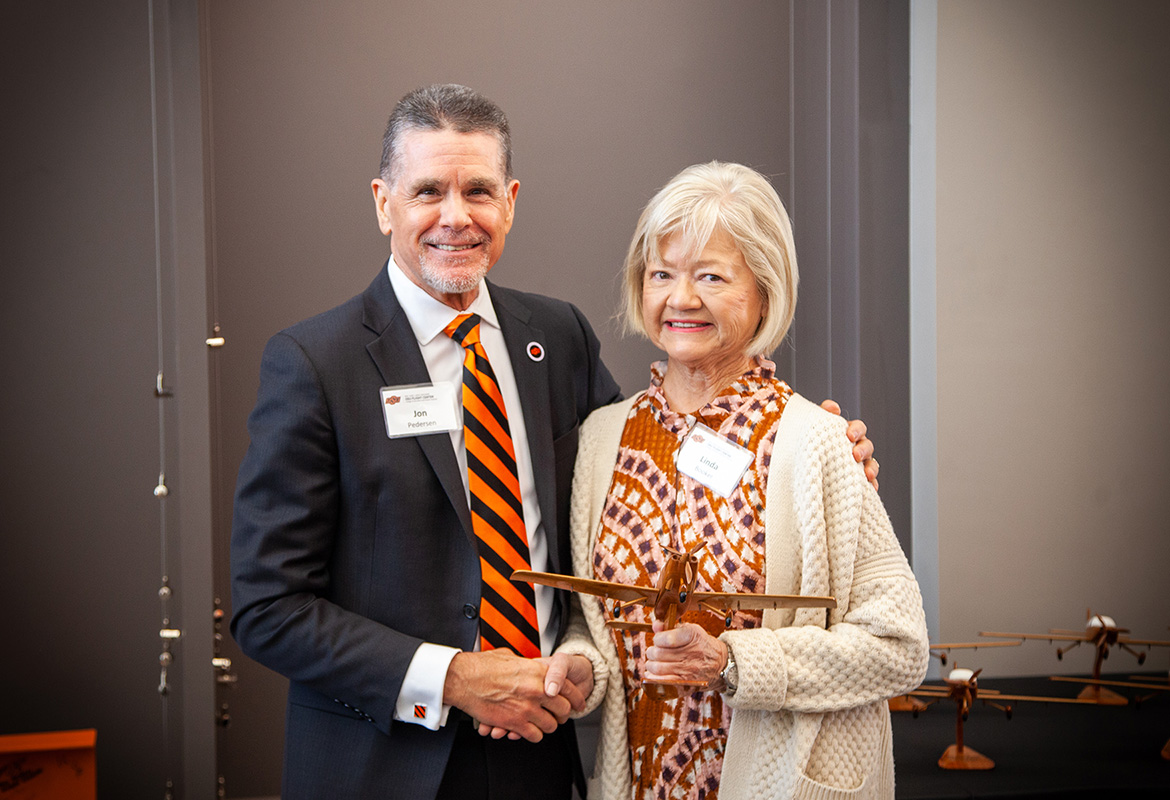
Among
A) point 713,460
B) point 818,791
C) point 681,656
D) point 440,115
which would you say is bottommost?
point 818,791

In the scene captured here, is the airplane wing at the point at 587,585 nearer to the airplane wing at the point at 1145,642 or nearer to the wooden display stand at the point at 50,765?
the wooden display stand at the point at 50,765

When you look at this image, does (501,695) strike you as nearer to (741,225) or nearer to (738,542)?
(738,542)

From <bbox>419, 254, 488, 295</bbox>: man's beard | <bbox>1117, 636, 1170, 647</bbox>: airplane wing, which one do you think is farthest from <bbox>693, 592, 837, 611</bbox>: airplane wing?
<bbox>1117, 636, 1170, 647</bbox>: airplane wing

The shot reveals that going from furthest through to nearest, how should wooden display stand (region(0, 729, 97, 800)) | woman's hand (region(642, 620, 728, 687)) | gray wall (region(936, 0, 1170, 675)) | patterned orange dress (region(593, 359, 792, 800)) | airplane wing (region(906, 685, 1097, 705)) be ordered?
gray wall (region(936, 0, 1170, 675)) → airplane wing (region(906, 685, 1097, 705)) → wooden display stand (region(0, 729, 97, 800)) → patterned orange dress (region(593, 359, 792, 800)) → woman's hand (region(642, 620, 728, 687))

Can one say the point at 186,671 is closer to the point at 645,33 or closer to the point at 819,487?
the point at 819,487

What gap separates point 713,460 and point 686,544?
17 centimetres

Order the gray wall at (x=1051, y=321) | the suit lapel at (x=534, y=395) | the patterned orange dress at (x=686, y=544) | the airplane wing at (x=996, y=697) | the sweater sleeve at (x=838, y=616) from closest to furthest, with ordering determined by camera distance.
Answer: the sweater sleeve at (x=838, y=616)
the patterned orange dress at (x=686, y=544)
the suit lapel at (x=534, y=395)
the airplane wing at (x=996, y=697)
the gray wall at (x=1051, y=321)

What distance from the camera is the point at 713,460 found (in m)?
1.87

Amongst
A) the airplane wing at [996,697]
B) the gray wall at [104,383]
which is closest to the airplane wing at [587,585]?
the gray wall at [104,383]

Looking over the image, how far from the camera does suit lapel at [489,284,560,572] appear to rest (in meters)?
1.94

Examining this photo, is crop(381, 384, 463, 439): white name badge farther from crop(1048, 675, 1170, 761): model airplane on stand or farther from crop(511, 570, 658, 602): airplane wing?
crop(1048, 675, 1170, 761): model airplane on stand

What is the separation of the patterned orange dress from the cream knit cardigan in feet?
0.15

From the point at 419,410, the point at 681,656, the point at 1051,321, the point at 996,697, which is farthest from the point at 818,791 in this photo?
the point at 1051,321

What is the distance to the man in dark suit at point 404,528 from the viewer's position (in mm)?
1767
